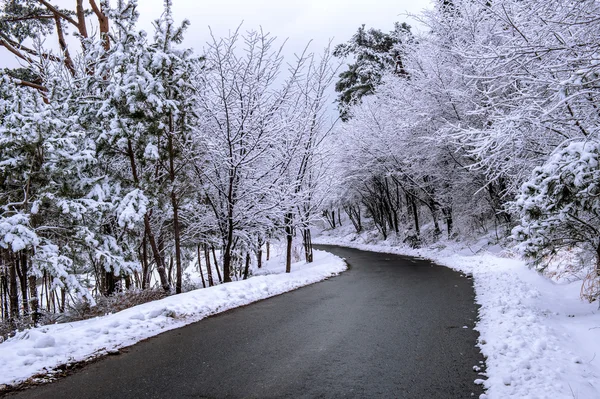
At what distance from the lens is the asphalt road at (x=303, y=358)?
12.2 ft

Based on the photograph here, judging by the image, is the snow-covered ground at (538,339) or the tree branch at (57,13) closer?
the snow-covered ground at (538,339)

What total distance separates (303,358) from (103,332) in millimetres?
3018

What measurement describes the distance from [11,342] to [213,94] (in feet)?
24.9

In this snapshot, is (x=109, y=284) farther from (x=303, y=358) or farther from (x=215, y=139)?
(x=303, y=358)

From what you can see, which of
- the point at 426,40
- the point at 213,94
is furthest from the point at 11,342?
the point at 426,40

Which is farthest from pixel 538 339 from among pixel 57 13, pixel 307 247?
pixel 57 13

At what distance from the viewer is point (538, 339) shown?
4.55m

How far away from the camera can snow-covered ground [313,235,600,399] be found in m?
3.49

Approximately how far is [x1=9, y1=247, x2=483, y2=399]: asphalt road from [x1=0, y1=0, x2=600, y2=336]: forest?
2.34m

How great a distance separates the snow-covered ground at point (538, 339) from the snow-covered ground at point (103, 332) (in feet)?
15.3

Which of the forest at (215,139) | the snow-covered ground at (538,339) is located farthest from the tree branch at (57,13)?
the snow-covered ground at (538,339)

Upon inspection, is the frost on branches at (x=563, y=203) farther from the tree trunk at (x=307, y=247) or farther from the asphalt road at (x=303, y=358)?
the tree trunk at (x=307, y=247)

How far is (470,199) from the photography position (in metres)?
19.4

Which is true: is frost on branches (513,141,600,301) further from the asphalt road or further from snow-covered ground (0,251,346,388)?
snow-covered ground (0,251,346,388)
